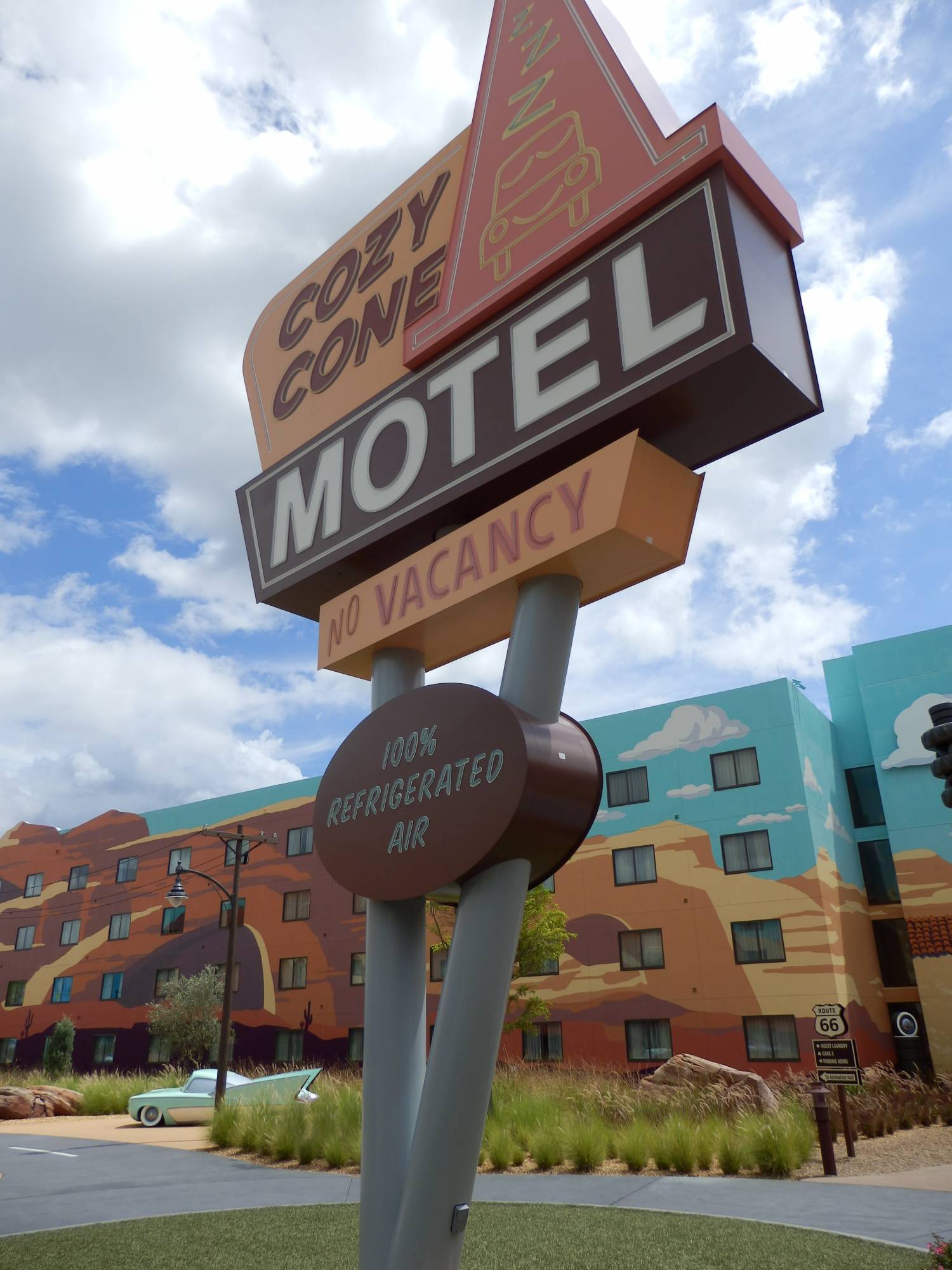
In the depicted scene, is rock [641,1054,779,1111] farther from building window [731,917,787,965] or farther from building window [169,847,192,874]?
building window [169,847,192,874]

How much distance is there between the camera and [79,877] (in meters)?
44.9

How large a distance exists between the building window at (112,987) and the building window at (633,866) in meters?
24.1

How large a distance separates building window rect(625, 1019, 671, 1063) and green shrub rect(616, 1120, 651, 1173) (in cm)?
1590

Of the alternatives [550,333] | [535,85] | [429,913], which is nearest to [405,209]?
[535,85]

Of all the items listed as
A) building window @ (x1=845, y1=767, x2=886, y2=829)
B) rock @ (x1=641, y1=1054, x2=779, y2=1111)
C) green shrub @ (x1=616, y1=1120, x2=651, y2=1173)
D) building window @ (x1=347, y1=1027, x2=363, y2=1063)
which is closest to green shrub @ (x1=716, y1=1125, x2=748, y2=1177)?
green shrub @ (x1=616, y1=1120, x2=651, y2=1173)

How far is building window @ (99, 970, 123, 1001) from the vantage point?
134 ft

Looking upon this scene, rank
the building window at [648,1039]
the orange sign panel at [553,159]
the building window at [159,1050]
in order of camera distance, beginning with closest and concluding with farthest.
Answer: the orange sign panel at [553,159]
the building window at [648,1039]
the building window at [159,1050]

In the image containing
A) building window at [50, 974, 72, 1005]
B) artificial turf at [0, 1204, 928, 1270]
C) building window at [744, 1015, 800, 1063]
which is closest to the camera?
artificial turf at [0, 1204, 928, 1270]

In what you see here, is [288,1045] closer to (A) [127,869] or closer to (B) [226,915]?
(B) [226,915]

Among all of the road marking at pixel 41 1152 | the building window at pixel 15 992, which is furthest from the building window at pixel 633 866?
the building window at pixel 15 992

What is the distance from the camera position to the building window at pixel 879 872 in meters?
30.0

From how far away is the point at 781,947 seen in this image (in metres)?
26.6

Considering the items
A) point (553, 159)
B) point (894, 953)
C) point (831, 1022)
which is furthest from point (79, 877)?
point (553, 159)

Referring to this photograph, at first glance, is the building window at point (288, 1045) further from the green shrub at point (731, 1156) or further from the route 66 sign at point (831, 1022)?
the green shrub at point (731, 1156)
